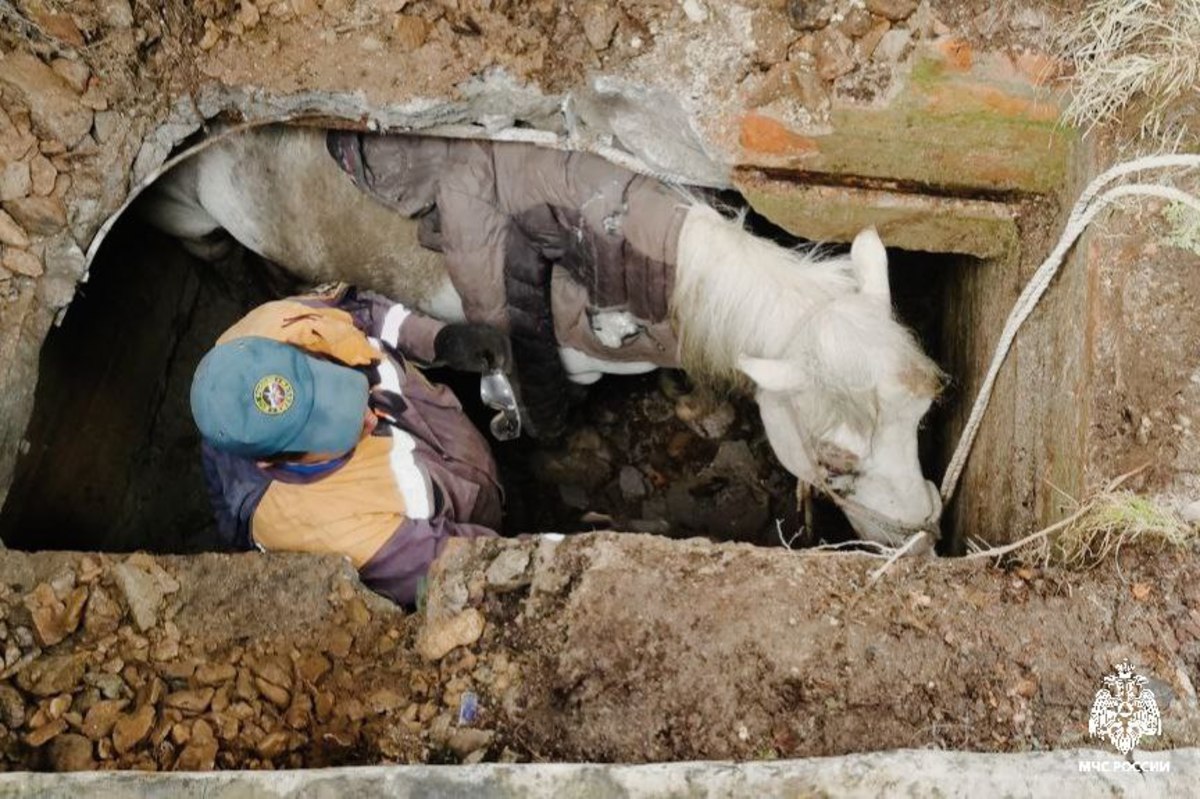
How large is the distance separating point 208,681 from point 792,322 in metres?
1.94

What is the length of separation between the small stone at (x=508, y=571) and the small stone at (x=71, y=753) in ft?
3.42

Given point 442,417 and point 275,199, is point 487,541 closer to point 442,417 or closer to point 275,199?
point 442,417

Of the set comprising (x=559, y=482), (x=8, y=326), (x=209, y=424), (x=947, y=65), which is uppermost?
(x=947, y=65)

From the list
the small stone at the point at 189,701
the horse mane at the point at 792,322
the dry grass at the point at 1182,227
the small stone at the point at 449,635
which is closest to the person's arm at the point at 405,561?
the small stone at the point at 449,635

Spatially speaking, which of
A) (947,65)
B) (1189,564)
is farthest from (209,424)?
(1189,564)

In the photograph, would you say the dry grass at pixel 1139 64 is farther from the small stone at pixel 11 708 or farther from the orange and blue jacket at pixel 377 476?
the small stone at pixel 11 708

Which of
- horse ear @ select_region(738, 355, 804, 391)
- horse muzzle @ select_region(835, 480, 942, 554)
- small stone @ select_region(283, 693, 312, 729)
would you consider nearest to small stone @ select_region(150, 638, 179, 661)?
small stone @ select_region(283, 693, 312, 729)

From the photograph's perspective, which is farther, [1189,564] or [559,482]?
[559,482]

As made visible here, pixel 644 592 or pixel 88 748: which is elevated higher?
pixel 644 592

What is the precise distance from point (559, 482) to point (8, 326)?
2.37 m

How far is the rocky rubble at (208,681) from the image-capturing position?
245cm

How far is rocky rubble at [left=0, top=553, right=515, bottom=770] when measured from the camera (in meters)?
2.45

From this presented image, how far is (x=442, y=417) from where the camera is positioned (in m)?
3.67

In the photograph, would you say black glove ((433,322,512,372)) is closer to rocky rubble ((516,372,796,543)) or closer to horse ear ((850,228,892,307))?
rocky rubble ((516,372,796,543))
